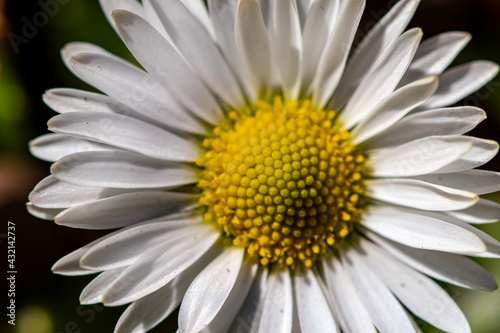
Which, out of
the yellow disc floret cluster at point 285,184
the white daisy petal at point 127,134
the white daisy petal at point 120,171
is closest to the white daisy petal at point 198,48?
the yellow disc floret cluster at point 285,184

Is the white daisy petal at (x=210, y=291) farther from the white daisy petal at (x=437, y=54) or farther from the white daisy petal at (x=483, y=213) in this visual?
the white daisy petal at (x=437, y=54)

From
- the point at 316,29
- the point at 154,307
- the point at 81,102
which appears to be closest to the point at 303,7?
the point at 316,29

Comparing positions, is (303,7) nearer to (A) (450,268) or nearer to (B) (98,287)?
(A) (450,268)

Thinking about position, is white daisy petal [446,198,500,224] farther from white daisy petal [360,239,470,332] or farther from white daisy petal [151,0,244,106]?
white daisy petal [151,0,244,106]

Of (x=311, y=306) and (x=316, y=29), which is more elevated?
(x=316, y=29)

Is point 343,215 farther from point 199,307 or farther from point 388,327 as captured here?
point 199,307

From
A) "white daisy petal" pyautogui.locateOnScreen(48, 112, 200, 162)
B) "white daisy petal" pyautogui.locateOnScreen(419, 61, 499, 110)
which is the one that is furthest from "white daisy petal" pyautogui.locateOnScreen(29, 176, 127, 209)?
"white daisy petal" pyautogui.locateOnScreen(419, 61, 499, 110)
